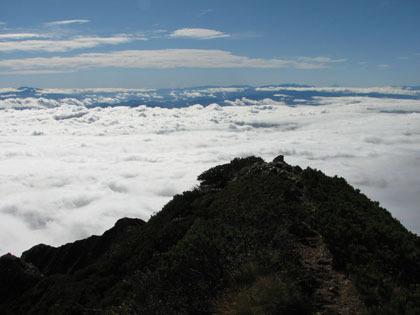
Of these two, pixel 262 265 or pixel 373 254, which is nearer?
pixel 262 265

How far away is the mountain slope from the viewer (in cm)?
756

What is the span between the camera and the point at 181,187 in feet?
559

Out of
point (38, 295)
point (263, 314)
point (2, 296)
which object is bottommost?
point (2, 296)

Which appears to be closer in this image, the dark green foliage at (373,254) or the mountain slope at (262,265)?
the dark green foliage at (373,254)

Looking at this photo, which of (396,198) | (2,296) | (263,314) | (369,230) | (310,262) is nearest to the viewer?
(263,314)

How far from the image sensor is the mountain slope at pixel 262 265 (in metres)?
7.56

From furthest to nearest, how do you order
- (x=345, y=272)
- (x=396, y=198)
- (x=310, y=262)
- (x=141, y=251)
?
(x=396, y=198), (x=141, y=251), (x=310, y=262), (x=345, y=272)

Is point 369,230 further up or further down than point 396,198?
further up

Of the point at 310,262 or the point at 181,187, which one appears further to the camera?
the point at 181,187

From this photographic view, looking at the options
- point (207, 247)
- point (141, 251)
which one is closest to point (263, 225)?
point (207, 247)

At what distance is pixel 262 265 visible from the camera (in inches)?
344

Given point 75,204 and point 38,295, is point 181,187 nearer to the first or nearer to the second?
point 75,204

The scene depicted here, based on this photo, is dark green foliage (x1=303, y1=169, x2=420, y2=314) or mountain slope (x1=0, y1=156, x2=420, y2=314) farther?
mountain slope (x1=0, y1=156, x2=420, y2=314)

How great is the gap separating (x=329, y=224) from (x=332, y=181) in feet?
27.2
